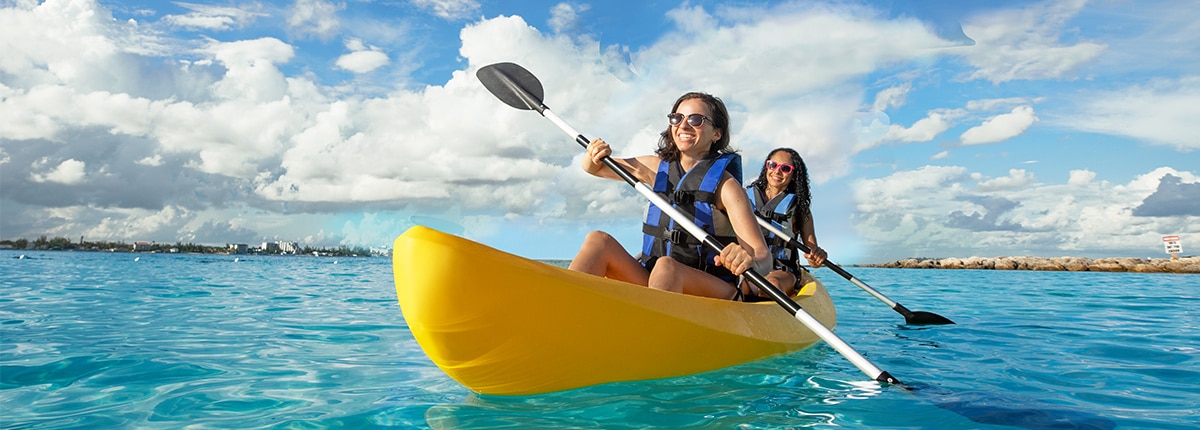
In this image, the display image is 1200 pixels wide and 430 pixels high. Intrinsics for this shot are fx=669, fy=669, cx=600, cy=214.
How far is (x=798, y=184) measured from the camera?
253 inches

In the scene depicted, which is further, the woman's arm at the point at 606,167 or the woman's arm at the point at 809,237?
the woman's arm at the point at 809,237

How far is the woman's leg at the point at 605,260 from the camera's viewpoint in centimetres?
333

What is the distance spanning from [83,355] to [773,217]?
214 inches

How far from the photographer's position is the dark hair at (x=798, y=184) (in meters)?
6.39

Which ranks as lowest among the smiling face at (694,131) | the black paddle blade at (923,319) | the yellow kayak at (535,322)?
the black paddle blade at (923,319)

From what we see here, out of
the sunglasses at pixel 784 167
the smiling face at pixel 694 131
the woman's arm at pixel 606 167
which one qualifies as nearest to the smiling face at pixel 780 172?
the sunglasses at pixel 784 167

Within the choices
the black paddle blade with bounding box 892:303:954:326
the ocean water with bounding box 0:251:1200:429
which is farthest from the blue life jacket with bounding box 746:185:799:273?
the black paddle blade with bounding box 892:303:954:326

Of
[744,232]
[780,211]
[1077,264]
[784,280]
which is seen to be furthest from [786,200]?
[1077,264]

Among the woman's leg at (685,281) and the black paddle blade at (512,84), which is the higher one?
the black paddle blade at (512,84)

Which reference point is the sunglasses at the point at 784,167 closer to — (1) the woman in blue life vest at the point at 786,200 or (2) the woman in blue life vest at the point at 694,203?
(1) the woman in blue life vest at the point at 786,200

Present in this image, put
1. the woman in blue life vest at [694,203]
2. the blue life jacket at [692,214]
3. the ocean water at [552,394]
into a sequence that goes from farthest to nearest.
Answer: the blue life jacket at [692,214] → the woman in blue life vest at [694,203] → the ocean water at [552,394]

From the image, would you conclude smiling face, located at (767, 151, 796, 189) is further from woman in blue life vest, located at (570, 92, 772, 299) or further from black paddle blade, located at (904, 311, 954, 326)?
woman in blue life vest, located at (570, 92, 772, 299)

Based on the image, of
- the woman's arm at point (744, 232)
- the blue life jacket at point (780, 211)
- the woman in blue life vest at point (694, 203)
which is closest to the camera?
the woman's arm at point (744, 232)

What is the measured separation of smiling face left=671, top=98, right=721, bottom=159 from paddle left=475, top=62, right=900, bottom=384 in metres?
0.34
